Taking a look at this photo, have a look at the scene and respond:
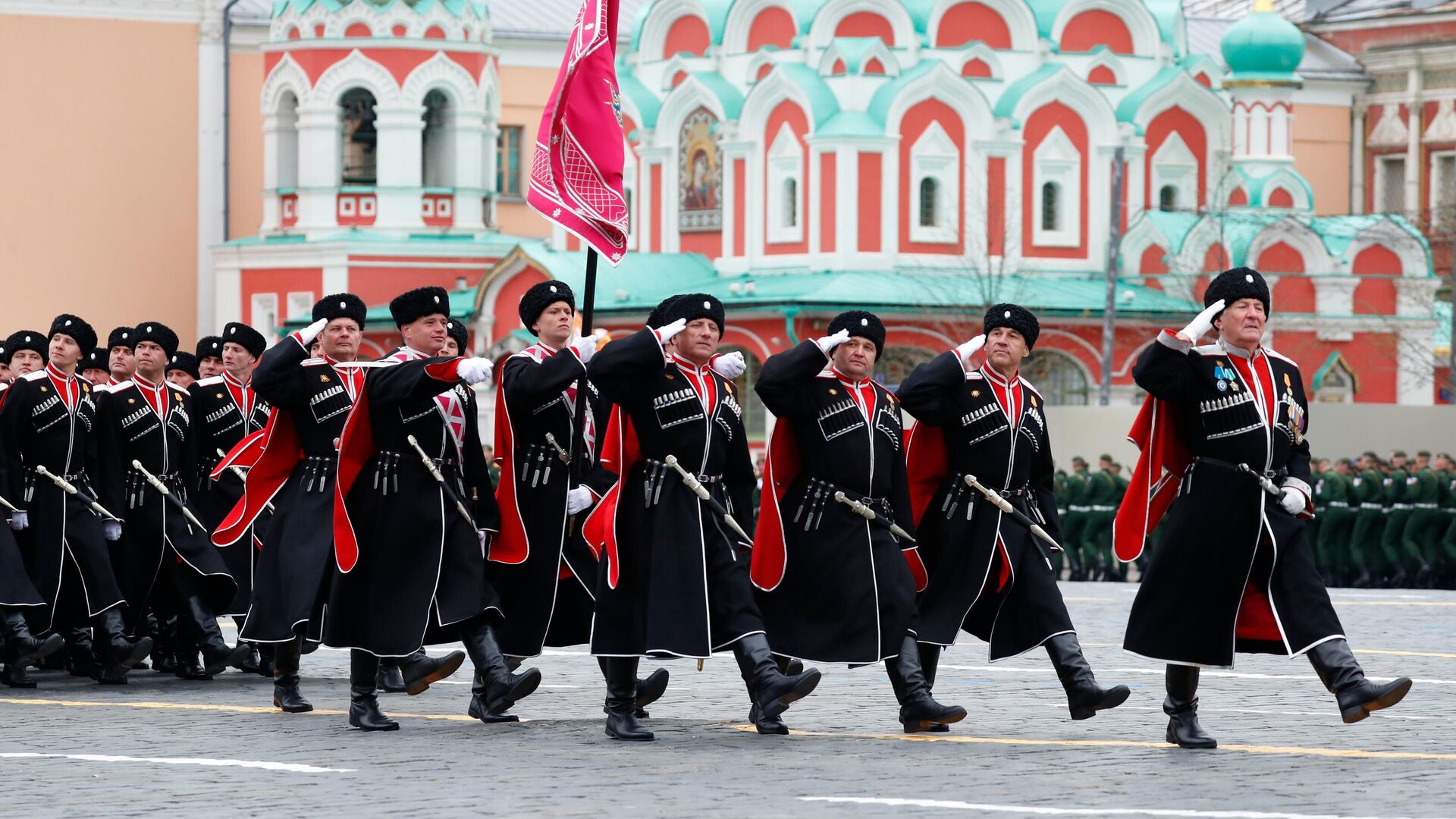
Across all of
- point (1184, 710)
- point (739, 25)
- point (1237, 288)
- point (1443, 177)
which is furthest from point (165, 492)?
point (1443, 177)

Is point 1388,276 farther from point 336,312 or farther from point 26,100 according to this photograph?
point 336,312

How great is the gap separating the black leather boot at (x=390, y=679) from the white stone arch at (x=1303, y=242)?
106 feet

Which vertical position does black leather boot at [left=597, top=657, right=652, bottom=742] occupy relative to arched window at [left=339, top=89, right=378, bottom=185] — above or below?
below

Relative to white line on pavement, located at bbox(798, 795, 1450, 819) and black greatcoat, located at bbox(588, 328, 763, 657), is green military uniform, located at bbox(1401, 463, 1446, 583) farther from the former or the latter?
white line on pavement, located at bbox(798, 795, 1450, 819)

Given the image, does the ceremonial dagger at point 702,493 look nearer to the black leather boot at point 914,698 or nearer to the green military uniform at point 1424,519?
the black leather boot at point 914,698

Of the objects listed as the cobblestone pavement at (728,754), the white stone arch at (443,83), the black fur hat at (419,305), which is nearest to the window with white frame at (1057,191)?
the white stone arch at (443,83)

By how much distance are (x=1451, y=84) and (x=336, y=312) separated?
4587cm

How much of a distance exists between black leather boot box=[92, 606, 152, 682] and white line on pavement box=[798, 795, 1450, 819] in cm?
555

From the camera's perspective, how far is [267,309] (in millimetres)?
48125

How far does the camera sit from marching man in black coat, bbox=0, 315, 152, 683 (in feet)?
46.3

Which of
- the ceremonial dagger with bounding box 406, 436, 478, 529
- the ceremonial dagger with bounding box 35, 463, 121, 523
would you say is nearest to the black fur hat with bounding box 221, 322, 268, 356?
the ceremonial dagger with bounding box 35, 463, 121, 523

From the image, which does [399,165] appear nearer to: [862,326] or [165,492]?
[165,492]

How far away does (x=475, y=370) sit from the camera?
35.5 feet

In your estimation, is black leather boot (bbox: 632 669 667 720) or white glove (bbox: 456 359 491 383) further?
black leather boot (bbox: 632 669 667 720)
